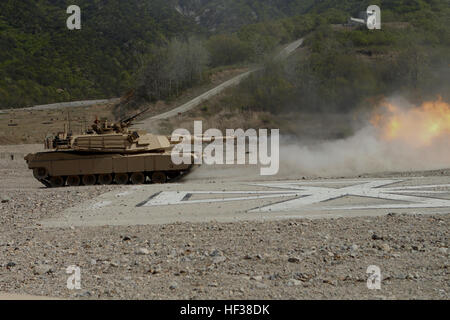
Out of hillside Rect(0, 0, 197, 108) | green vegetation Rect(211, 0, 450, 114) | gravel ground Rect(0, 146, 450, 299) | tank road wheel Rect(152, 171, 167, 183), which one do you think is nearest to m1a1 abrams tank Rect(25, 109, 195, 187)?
tank road wheel Rect(152, 171, 167, 183)

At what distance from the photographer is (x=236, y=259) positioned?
11.2 m

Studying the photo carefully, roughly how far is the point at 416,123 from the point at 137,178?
14.0 m

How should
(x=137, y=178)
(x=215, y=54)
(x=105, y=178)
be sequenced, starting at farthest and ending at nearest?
(x=215, y=54)
(x=105, y=178)
(x=137, y=178)

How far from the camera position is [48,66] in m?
69.1

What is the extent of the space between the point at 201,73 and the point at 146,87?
6.16 m

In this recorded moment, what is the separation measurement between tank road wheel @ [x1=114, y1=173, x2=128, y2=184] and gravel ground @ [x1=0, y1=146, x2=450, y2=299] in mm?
9816

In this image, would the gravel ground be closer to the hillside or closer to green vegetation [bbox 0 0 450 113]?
green vegetation [bbox 0 0 450 113]

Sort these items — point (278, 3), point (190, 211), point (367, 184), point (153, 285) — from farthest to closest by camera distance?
point (278, 3) < point (367, 184) < point (190, 211) < point (153, 285)

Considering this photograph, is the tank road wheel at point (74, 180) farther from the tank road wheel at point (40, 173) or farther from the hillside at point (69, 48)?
the hillside at point (69, 48)

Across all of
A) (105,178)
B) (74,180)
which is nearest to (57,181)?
(74,180)

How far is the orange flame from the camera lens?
27656mm

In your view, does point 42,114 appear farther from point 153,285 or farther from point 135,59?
point 153,285

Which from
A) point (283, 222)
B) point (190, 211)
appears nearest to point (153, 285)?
point (283, 222)

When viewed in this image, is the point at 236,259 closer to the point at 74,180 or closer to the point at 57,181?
the point at 74,180
